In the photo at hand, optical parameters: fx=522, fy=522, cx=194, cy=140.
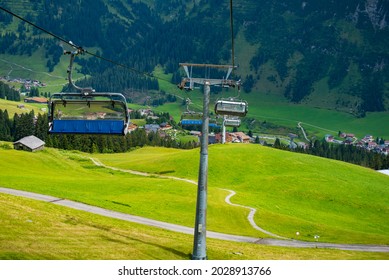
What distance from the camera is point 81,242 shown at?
104 ft

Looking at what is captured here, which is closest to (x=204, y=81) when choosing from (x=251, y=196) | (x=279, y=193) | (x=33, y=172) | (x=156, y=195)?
(x=156, y=195)

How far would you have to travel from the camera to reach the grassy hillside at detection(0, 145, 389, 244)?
5934 centimetres

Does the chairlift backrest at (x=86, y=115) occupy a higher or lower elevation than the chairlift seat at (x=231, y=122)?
higher

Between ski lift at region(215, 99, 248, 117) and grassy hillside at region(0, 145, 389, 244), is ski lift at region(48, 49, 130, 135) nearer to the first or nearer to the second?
ski lift at region(215, 99, 248, 117)

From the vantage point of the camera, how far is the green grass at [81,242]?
95.6 feet

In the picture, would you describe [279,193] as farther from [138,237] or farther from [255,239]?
[138,237]

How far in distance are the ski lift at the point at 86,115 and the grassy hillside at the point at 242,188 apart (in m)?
20.1

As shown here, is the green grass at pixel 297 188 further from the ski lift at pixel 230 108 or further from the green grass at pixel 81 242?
the ski lift at pixel 230 108

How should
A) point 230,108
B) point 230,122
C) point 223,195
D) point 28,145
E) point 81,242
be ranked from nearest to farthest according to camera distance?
point 81,242
point 230,108
point 230,122
point 223,195
point 28,145

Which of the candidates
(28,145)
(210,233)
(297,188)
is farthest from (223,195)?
(28,145)

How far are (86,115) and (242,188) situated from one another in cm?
5692

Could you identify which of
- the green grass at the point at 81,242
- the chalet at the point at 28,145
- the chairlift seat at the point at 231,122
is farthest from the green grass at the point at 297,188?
the chalet at the point at 28,145

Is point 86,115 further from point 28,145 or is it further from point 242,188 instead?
point 28,145
